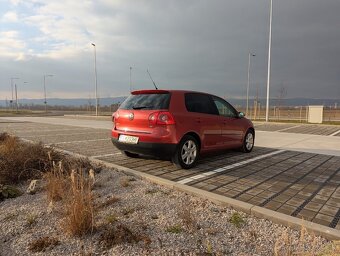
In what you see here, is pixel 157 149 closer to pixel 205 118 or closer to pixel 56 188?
pixel 205 118

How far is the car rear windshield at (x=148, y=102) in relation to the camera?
580 cm

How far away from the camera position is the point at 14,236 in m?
3.20

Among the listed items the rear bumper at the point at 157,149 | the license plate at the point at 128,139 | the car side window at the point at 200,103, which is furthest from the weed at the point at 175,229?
the car side window at the point at 200,103

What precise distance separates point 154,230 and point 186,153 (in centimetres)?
283

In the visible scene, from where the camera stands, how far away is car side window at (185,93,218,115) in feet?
20.4

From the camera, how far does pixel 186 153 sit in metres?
5.99

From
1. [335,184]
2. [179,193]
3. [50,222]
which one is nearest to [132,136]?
[179,193]

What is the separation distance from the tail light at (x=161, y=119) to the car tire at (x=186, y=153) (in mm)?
514

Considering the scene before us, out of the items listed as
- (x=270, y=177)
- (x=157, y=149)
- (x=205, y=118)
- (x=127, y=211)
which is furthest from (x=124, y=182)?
(x=270, y=177)

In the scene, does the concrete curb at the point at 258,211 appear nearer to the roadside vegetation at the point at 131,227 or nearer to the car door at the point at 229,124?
the roadside vegetation at the point at 131,227

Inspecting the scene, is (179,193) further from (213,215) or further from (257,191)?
(257,191)

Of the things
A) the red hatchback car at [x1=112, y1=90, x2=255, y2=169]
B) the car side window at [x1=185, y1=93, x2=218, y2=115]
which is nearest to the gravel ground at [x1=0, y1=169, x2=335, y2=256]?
the red hatchback car at [x1=112, y1=90, x2=255, y2=169]

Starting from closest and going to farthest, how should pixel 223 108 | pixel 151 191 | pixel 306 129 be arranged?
pixel 151 191 → pixel 223 108 → pixel 306 129

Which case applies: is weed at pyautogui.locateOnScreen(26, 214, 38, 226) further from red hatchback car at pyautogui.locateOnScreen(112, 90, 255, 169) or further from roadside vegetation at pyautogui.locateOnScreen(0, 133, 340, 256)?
red hatchback car at pyautogui.locateOnScreen(112, 90, 255, 169)
